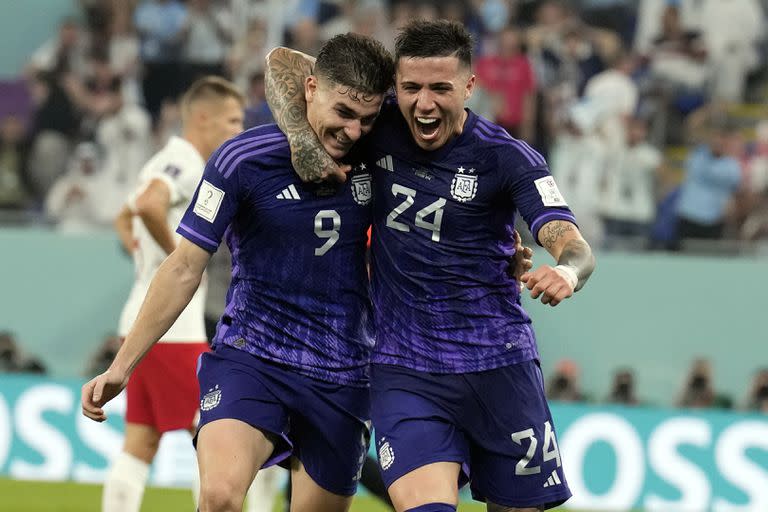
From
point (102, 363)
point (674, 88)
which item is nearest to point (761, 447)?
point (674, 88)

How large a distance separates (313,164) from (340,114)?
209 mm

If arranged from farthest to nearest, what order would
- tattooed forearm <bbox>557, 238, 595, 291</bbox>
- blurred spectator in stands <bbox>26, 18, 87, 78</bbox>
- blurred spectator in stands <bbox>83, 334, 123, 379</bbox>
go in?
blurred spectator in stands <bbox>26, 18, 87, 78</bbox>, blurred spectator in stands <bbox>83, 334, 123, 379</bbox>, tattooed forearm <bbox>557, 238, 595, 291</bbox>

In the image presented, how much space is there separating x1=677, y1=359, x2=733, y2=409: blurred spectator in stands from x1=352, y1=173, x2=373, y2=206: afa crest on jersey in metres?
7.45

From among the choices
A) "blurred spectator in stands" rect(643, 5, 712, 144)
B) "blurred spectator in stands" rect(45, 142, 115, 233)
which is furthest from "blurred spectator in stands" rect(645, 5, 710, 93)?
"blurred spectator in stands" rect(45, 142, 115, 233)

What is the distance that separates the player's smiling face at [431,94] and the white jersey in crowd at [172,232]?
7.79 ft

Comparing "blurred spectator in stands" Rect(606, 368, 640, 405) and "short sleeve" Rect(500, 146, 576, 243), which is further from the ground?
"short sleeve" Rect(500, 146, 576, 243)

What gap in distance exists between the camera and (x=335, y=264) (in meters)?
5.29

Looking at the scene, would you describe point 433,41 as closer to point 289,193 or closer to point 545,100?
point 289,193

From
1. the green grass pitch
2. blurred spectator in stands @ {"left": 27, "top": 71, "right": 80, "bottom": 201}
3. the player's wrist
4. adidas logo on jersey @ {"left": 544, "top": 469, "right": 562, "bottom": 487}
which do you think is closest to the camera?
the player's wrist

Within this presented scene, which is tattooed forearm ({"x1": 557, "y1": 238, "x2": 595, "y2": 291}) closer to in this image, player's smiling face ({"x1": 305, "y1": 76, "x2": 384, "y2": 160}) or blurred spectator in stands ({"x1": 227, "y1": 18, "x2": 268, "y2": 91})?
player's smiling face ({"x1": 305, "y1": 76, "x2": 384, "y2": 160})

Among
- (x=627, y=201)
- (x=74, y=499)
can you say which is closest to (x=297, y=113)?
(x=74, y=499)

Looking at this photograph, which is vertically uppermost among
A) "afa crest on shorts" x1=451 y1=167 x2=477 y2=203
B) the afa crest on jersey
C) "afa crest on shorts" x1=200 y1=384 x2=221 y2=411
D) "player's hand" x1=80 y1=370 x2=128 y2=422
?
"afa crest on shorts" x1=451 y1=167 x2=477 y2=203

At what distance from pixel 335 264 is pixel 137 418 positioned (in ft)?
7.11

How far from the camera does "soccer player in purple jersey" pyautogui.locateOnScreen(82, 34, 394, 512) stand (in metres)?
5.11
